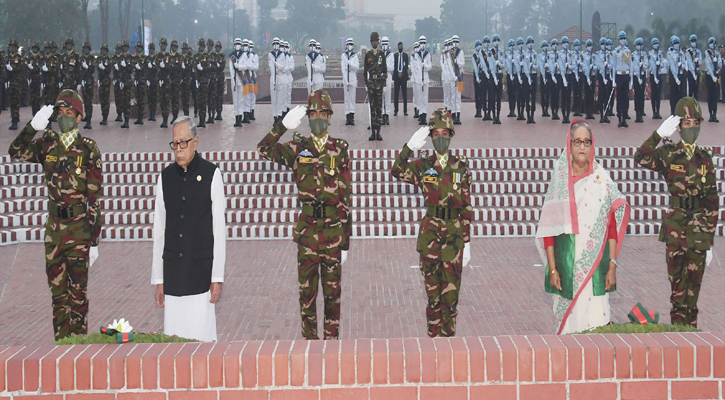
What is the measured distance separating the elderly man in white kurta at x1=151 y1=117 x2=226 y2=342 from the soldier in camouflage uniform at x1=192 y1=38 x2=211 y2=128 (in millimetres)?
15218

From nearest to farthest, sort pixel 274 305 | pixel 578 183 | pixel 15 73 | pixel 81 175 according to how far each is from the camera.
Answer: pixel 578 183, pixel 81 175, pixel 274 305, pixel 15 73

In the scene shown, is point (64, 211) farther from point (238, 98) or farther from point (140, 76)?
point (140, 76)

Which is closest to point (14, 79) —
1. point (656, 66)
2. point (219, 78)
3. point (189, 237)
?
point (219, 78)

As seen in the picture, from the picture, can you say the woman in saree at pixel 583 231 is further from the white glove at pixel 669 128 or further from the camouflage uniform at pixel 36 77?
the camouflage uniform at pixel 36 77

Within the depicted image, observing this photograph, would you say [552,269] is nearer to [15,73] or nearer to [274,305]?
[274,305]

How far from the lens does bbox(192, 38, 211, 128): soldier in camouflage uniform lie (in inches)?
791

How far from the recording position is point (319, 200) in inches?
249

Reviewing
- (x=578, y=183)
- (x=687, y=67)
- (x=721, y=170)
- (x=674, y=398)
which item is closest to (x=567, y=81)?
(x=687, y=67)

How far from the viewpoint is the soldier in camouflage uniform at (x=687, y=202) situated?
6.60 metres

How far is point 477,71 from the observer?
68.0 feet

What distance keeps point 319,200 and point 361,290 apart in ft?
9.56

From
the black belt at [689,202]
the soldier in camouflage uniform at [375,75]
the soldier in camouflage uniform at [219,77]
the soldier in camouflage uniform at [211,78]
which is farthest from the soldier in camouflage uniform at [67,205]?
the soldier in camouflage uniform at [219,77]

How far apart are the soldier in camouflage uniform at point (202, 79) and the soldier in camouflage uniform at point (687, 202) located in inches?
588

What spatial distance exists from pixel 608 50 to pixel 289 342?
18.0m
